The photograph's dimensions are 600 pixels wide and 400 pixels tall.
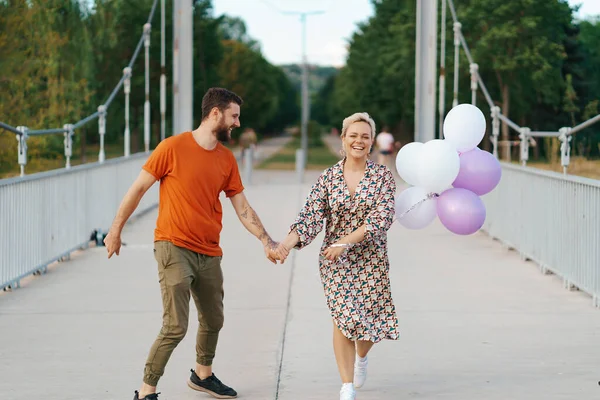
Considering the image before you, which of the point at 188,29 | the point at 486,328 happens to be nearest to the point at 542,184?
the point at 486,328

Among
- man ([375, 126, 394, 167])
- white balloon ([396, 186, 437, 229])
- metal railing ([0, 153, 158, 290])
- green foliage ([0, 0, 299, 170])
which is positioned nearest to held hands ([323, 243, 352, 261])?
white balloon ([396, 186, 437, 229])

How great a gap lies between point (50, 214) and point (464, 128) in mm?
5902

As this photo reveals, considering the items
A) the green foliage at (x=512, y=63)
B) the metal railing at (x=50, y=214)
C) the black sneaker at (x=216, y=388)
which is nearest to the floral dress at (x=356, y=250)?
the black sneaker at (x=216, y=388)

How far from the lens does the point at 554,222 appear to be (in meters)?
11.8

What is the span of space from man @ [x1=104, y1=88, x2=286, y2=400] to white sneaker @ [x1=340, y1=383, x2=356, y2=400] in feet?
2.89

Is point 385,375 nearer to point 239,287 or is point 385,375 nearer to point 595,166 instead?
point 239,287

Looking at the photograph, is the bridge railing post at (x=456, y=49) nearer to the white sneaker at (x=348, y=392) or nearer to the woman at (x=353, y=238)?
the woman at (x=353, y=238)

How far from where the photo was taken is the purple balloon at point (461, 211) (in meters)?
7.07

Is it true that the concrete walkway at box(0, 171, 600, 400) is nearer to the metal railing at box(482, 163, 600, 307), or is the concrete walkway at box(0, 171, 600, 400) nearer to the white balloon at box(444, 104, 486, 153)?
the metal railing at box(482, 163, 600, 307)

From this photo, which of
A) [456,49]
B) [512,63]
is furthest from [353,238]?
[512,63]

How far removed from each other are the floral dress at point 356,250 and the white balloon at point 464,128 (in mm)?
889

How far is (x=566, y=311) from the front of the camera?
9.92 metres

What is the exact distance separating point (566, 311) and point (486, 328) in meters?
1.10

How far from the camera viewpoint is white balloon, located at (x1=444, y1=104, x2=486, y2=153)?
7.29m
